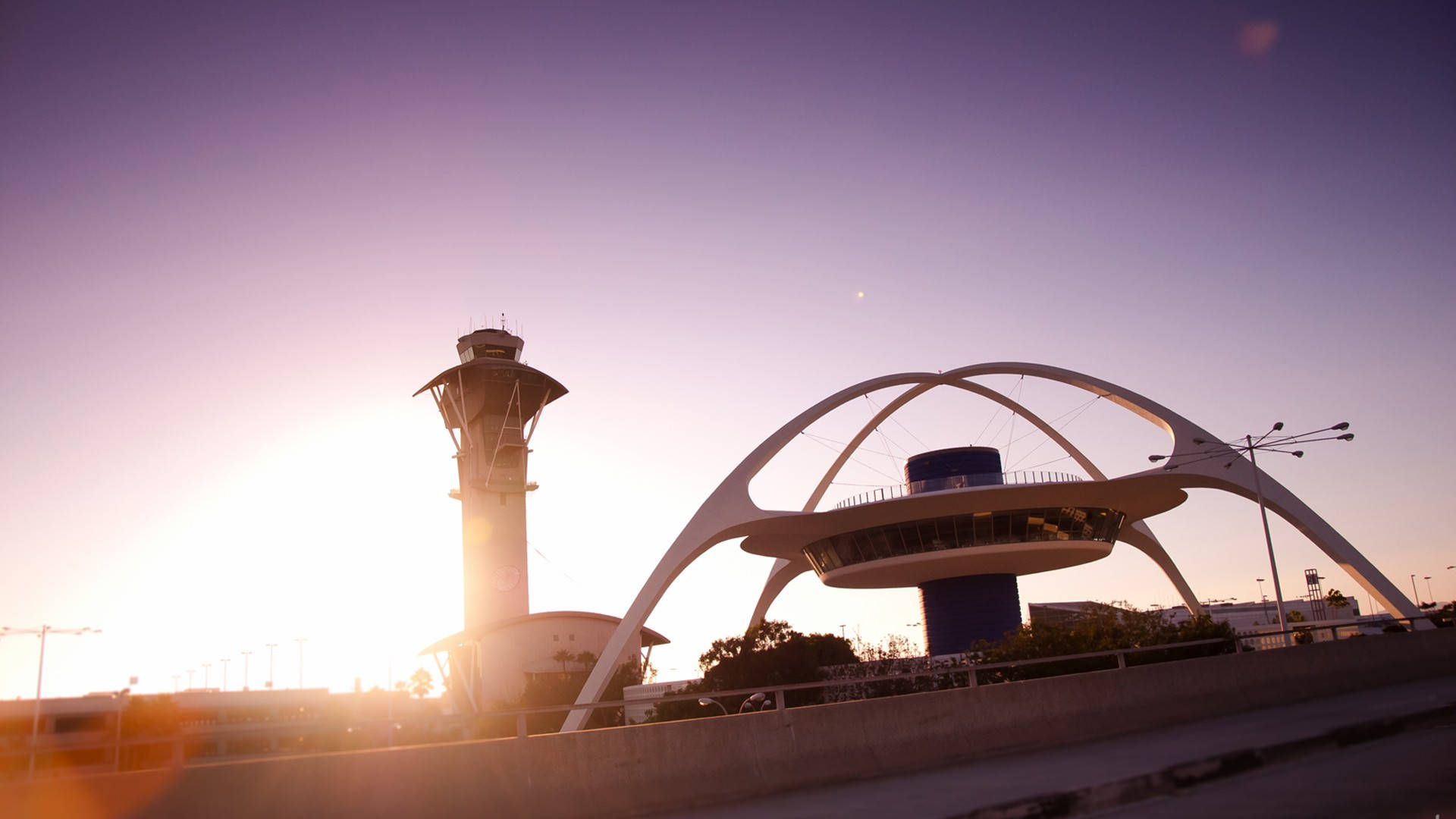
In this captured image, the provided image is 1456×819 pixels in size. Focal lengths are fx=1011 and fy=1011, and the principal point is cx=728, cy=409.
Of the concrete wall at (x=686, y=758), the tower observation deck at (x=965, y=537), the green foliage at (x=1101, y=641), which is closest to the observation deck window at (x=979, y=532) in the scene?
the tower observation deck at (x=965, y=537)

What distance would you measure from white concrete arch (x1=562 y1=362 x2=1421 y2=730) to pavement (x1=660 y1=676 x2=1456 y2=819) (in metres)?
40.0

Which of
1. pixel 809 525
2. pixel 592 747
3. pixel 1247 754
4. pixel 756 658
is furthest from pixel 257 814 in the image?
pixel 809 525

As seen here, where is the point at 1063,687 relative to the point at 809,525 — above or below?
A: below

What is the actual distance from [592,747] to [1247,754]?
25.2 ft

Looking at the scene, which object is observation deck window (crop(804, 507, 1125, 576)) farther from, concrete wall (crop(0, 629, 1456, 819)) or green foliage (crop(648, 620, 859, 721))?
concrete wall (crop(0, 629, 1456, 819))

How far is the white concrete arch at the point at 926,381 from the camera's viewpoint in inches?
2056

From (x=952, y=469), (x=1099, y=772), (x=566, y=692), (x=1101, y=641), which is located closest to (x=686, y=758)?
(x=1099, y=772)

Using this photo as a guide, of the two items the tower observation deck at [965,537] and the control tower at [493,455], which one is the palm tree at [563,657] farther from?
the tower observation deck at [965,537]

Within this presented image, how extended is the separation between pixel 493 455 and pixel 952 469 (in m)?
51.1

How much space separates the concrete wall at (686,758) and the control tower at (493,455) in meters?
81.2

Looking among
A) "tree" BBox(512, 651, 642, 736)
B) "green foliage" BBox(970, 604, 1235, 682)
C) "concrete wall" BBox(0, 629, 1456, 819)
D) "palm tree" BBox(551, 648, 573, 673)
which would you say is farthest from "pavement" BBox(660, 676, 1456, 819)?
"palm tree" BBox(551, 648, 573, 673)

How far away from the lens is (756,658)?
57.6 m

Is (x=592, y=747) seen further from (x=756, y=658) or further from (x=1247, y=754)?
(x=756, y=658)

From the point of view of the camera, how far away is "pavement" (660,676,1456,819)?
1028cm
